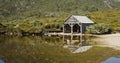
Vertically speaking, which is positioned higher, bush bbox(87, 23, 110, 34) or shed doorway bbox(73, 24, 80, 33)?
bush bbox(87, 23, 110, 34)

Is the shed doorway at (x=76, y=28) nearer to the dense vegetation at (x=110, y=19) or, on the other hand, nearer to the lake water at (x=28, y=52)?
the dense vegetation at (x=110, y=19)

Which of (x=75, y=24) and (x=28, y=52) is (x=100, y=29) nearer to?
(x=75, y=24)

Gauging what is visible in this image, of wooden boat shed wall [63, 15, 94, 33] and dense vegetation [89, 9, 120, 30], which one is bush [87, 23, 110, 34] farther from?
wooden boat shed wall [63, 15, 94, 33]

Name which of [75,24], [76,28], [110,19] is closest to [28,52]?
[75,24]

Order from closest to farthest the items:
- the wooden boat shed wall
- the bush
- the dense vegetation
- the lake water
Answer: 1. the lake water
2. the bush
3. the wooden boat shed wall
4. the dense vegetation

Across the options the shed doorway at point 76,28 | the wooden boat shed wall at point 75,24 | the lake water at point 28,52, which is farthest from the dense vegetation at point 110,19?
the lake water at point 28,52

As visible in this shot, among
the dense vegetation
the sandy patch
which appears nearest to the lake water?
the sandy patch

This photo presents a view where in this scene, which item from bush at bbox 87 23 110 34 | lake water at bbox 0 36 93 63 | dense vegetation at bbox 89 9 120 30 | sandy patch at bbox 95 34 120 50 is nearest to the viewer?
lake water at bbox 0 36 93 63

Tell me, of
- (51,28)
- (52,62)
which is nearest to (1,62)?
(52,62)

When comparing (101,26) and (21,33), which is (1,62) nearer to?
(101,26)
